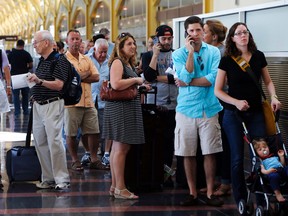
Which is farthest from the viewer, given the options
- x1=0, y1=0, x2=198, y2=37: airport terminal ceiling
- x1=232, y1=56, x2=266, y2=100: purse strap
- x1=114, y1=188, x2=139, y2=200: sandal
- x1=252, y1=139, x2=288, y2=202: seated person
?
x1=0, y1=0, x2=198, y2=37: airport terminal ceiling

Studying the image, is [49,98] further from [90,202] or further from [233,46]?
[233,46]

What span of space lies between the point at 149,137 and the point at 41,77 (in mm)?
1262

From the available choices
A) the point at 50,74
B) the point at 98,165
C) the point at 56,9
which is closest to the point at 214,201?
the point at 50,74

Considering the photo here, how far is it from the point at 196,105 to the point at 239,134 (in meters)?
0.64

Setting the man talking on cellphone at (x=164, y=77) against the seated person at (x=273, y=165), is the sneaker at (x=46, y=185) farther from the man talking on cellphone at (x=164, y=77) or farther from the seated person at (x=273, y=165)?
the seated person at (x=273, y=165)

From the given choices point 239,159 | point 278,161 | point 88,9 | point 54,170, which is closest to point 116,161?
point 54,170

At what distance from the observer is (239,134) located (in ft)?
18.0

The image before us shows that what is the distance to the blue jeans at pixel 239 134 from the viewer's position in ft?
17.8

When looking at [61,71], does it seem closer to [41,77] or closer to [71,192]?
[41,77]

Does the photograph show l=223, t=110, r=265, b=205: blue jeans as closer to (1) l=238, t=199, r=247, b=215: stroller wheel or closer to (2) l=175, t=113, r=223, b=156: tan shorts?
(1) l=238, t=199, r=247, b=215: stroller wheel

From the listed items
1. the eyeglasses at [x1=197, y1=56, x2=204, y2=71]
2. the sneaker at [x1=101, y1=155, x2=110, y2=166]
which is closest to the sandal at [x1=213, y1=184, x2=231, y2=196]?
the eyeglasses at [x1=197, y1=56, x2=204, y2=71]

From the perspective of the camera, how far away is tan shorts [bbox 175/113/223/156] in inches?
234

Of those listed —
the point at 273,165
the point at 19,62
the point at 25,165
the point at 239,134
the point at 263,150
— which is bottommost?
the point at 25,165

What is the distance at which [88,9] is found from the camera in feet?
73.8
